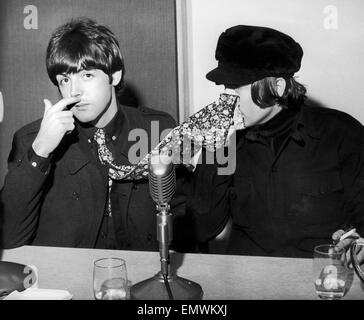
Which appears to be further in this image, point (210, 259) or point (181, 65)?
point (181, 65)

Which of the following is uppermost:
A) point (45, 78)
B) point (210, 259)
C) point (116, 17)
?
point (116, 17)

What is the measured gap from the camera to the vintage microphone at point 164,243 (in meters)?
1.51

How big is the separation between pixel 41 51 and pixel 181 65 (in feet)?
1.78

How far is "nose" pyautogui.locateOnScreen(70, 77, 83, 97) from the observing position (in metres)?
2.12

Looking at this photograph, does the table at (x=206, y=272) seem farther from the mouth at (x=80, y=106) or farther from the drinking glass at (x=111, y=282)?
the mouth at (x=80, y=106)

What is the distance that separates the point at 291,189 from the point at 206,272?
1.64 feet

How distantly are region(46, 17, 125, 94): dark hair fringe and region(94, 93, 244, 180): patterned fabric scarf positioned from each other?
250 millimetres

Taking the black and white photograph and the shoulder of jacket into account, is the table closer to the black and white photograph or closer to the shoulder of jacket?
the black and white photograph

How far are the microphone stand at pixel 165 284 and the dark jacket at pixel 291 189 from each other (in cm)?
56

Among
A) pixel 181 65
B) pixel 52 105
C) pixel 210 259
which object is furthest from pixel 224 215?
pixel 52 105

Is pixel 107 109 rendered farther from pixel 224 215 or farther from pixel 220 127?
pixel 224 215

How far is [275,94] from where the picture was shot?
2068 mm

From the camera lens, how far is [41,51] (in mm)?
2178

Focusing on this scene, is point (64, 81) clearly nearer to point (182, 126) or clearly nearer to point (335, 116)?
point (182, 126)
